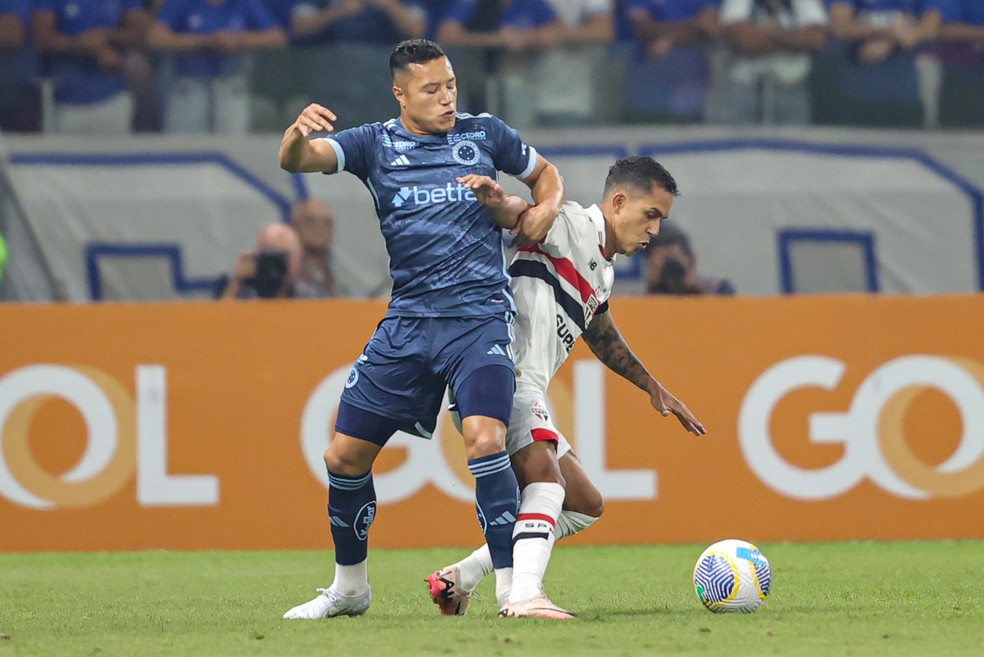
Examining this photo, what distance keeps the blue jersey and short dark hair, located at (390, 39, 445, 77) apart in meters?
0.25

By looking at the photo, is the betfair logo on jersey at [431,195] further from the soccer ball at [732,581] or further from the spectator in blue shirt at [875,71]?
the spectator in blue shirt at [875,71]

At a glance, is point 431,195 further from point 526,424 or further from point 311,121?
point 526,424

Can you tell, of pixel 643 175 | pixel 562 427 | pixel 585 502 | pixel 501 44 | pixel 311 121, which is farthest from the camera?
pixel 501 44

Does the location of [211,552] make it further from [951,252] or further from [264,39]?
[951,252]

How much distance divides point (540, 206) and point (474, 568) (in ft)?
4.78

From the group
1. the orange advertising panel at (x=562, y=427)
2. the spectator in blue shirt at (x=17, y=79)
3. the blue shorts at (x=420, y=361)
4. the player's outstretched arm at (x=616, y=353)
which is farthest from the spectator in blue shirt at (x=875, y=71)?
the blue shorts at (x=420, y=361)

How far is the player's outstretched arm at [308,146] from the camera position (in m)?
5.63

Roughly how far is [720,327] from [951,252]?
3102 millimetres

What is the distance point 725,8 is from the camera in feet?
42.1

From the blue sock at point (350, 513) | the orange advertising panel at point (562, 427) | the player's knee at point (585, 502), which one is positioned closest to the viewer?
the blue sock at point (350, 513)

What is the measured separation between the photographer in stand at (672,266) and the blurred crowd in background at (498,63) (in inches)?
61.7

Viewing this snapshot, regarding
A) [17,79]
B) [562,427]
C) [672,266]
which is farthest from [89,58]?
[562,427]

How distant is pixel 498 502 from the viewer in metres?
5.77

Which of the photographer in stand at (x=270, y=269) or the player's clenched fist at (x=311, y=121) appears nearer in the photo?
the player's clenched fist at (x=311, y=121)
